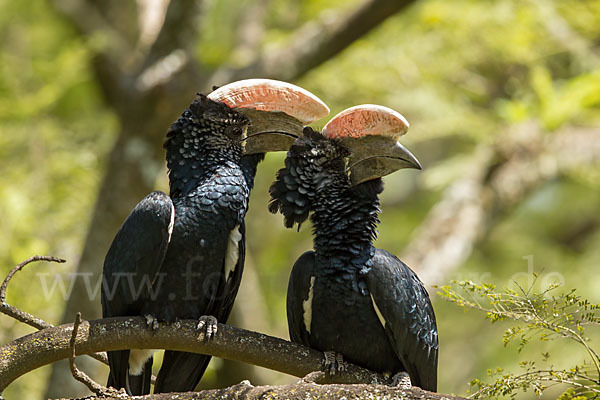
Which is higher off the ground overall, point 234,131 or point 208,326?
point 234,131

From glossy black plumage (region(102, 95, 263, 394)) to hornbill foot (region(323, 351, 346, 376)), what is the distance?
0.98m

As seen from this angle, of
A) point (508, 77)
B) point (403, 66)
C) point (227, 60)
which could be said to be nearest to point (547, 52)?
point (508, 77)

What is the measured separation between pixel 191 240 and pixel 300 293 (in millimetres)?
849

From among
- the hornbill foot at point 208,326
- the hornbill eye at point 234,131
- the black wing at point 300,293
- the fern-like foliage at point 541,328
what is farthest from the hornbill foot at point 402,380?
the hornbill eye at point 234,131

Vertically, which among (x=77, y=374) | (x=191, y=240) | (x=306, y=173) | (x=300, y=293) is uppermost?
(x=306, y=173)

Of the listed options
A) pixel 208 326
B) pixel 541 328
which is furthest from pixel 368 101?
pixel 541 328

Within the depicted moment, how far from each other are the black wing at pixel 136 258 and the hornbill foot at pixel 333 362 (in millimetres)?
1300

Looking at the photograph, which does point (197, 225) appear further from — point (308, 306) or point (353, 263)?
point (353, 263)

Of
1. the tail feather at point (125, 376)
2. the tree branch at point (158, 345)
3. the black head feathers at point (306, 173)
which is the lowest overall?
the tree branch at point (158, 345)

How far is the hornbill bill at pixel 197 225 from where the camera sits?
199 inches

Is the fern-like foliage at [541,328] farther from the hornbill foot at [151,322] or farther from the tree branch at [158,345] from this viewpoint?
the hornbill foot at [151,322]

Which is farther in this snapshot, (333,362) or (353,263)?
(353,263)

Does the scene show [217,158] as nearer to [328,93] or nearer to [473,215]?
[473,215]

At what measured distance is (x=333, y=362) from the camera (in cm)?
481
